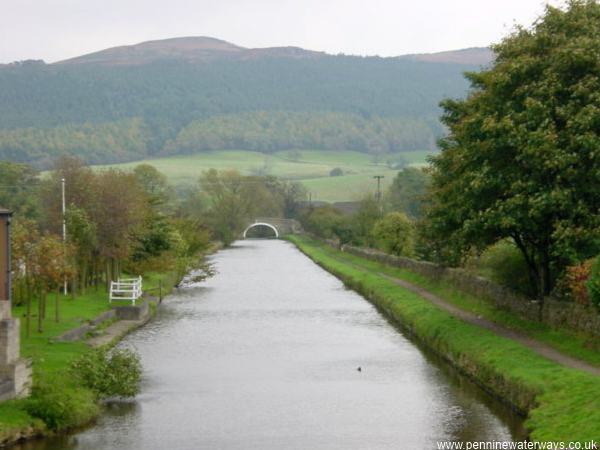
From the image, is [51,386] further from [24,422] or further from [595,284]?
[595,284]

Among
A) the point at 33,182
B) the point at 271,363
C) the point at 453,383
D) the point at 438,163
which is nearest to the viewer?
the point at 453,383

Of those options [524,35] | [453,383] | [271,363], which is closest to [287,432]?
[453,383]

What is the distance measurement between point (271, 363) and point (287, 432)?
11930 mm

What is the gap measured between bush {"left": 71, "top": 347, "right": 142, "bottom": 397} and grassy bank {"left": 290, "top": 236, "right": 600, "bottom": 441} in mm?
10753

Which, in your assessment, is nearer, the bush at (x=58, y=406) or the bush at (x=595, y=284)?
the bush at (x=58, y=406)

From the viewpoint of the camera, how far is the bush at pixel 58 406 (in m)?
26.4

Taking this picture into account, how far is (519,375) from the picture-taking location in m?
29.4

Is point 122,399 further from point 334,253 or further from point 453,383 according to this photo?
point 334,253

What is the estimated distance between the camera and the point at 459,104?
163 ft

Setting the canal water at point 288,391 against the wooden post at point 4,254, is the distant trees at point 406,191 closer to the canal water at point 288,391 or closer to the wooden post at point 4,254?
the canal water at point 288,391

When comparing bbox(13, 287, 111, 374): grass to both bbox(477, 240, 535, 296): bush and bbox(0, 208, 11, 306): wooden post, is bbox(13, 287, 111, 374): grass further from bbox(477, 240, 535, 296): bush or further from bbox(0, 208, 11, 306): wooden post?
bbox(477, 240, 535, 296): bush

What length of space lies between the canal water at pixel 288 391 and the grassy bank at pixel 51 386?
0.58 metres

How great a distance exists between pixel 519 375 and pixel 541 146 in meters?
9.92

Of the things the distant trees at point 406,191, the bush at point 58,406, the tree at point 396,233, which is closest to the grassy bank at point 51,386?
the bush at point 58,406
